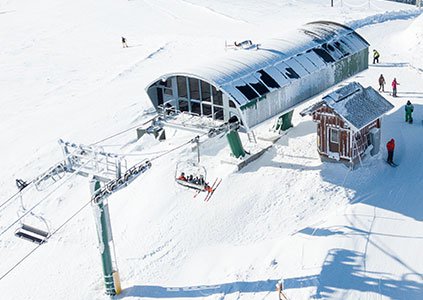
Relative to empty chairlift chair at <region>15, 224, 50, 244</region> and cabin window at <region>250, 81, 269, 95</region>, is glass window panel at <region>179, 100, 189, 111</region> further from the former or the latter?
empty chairlift chair at <region>15, 224, 50, 244</region>

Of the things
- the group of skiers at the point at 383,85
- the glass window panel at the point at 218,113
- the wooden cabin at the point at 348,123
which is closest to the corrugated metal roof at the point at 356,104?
the wooden cabin at the point at 348,123

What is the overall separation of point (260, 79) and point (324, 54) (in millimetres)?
5632

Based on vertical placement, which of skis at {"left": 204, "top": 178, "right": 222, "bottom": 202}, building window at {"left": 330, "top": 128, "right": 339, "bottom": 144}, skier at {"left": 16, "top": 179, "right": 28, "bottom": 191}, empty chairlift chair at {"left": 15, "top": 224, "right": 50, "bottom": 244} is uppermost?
skier at {"left": 16, "top": 179, "right": 28, "bottom": 191}

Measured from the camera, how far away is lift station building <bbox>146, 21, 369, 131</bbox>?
2755cm

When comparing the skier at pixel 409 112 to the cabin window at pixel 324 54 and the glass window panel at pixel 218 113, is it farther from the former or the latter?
the glass window panel at pixel 218 113

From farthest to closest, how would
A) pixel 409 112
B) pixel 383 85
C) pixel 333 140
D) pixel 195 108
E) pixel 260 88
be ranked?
pixel 383 85
pixel 409 112
pixel 195 108
pixel 333 140
pixel 260 88

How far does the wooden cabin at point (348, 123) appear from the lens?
28406 millimetres

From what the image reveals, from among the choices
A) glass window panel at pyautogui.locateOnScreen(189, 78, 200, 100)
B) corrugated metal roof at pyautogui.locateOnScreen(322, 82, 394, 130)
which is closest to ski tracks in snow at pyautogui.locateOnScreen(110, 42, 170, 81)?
glass window panel at pyautogui.locateOnScreen(189, 78, 200, 100)

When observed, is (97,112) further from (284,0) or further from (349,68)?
(284,0)

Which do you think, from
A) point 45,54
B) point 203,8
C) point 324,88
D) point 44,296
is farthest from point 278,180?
point 203,8

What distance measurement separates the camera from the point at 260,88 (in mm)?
28250

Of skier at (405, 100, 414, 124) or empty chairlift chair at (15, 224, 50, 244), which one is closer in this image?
empty chairlift chair at (15, 224, 50, 244)

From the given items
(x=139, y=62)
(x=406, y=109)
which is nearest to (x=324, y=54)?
(x=406, y=109)

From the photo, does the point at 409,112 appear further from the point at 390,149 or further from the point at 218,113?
the point at 218,113
